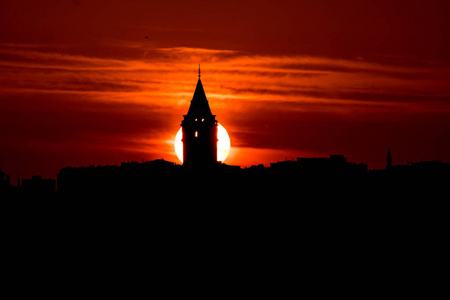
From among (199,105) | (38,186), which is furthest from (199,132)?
(38,186)

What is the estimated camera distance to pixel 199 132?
335 ft

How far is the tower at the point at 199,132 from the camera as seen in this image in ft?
335

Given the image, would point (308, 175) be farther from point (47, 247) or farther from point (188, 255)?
point (47, 247)

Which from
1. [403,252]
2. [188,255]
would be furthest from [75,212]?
[403,252]

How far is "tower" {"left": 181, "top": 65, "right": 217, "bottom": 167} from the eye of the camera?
335ft

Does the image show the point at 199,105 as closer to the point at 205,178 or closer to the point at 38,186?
the point at 205,178

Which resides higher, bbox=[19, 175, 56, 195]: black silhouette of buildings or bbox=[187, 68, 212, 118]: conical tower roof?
bbox=[187, 68, 212, 118]: conical tower roof

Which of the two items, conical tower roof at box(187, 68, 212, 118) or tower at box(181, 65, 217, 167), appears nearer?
conical tower roof at box(187, 68, 212, 118)

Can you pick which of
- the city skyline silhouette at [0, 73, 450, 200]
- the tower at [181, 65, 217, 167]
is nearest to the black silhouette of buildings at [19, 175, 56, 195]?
the city skyline silhouette at [0, 73, 450, 200]

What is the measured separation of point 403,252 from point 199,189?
26059 mm

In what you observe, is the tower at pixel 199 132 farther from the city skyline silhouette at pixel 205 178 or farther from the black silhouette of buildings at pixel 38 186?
the black silhouette of buildings at pixel 38 186

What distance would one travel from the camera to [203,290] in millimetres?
75062

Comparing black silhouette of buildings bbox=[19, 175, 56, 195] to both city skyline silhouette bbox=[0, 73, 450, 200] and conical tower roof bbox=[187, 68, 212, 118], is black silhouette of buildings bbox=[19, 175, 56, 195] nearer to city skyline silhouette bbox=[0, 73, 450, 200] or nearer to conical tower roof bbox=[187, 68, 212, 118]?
city skyline silhouette bbox=[0, 73, 450, 200]

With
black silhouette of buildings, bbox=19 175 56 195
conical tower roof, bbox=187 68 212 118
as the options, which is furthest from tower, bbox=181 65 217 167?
black silhouette of buildings, bbox=19 175 56 195
